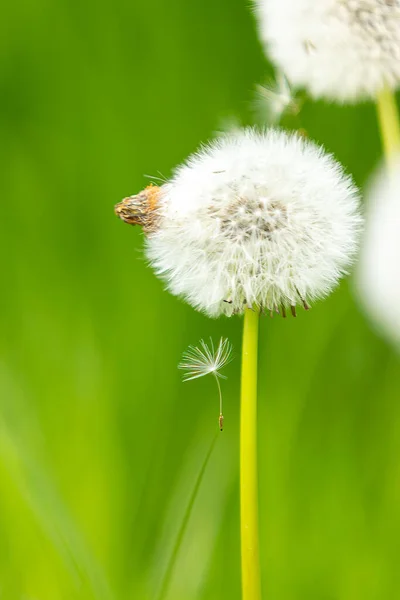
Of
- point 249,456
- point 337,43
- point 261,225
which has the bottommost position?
point 249,456

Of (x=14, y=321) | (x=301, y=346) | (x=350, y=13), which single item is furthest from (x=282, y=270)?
(x=14, y=321)

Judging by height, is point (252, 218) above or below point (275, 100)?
below

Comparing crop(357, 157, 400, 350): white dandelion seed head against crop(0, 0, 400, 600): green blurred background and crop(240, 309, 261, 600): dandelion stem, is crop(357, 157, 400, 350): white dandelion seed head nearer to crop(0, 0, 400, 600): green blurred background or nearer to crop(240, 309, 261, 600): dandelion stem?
crop(240, 309, 261, 600): dandelion stem

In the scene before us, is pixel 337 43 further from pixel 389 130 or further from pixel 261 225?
pixel 261 225

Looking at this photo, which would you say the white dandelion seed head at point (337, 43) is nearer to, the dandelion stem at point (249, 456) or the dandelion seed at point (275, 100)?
the dandelion seed at point (275, 100)

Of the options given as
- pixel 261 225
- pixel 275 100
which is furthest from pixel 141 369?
pixel 261 225

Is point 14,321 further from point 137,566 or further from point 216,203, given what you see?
point 216,203
